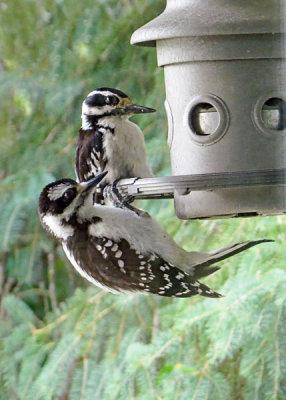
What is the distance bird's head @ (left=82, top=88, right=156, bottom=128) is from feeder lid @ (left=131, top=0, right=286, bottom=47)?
405 millimetres

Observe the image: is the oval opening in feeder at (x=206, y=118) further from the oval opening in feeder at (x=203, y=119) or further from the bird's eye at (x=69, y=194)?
the bird's eye at (x=69, y=194)

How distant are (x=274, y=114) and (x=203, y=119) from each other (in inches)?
8.3

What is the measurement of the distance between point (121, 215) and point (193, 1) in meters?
0.64

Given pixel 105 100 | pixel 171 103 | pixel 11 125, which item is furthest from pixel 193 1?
pixel 11 125

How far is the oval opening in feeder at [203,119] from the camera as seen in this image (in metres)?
2.68

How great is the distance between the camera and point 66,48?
4.39 meters

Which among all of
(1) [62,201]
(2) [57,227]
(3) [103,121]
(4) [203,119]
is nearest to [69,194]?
(1) [62,201]

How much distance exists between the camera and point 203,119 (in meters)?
2.71

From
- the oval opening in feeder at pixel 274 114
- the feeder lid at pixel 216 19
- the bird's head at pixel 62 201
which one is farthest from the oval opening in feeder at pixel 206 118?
the bird's head at pixel 62 201

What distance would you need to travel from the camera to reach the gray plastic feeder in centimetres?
251

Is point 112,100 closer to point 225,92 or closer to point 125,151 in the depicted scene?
point 125,151

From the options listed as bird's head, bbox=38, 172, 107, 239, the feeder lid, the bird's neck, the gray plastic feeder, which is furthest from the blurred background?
the feeder lid

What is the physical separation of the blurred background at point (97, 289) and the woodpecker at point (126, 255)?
726 mm

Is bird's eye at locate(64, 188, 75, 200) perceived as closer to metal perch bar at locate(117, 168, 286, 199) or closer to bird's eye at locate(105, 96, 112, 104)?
metal perch bar at locate(117, 168, 286, 199)
